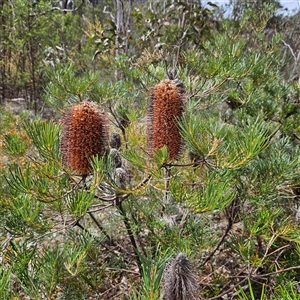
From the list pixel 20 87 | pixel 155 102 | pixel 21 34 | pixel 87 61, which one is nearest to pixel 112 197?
pixel 155 102

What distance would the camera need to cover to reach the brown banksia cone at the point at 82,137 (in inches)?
34.5

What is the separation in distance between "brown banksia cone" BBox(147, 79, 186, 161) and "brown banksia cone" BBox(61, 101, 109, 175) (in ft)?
0.58

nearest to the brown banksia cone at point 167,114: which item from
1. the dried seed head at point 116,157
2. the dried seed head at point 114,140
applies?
the dried seed head at point 116,157

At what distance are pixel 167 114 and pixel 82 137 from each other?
0.89 feet

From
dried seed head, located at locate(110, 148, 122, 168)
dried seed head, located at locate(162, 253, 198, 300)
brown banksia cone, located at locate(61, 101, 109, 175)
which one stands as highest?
brown banksia cone, located at locate(61, 101, 109, 175)

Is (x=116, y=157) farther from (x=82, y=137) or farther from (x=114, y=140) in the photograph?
(x=82, y=137)

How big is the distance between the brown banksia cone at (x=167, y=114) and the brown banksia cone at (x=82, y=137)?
176mm

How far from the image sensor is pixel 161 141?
3.05 ft

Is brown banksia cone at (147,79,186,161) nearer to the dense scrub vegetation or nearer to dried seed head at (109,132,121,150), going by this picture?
the dense scrub vegetation

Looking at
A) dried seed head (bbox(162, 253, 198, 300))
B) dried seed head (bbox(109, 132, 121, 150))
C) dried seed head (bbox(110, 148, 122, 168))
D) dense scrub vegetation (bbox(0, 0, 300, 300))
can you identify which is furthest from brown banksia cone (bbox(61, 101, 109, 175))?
dried seed head (bbox(162, 253, 198, 300))

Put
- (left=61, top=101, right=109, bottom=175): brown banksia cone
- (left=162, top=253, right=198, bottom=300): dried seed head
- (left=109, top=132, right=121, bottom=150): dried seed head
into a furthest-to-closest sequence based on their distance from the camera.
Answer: (left=109, top=132, right=121, bottom=150): dried seed head
(left=61, top=101, right=109, bottom=175): brown banksia cone
(left=162, top=253, right=198, bottom=300): dried seed head

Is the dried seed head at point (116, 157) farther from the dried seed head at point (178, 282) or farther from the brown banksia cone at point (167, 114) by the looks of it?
the dried seed head at point (178, 282)

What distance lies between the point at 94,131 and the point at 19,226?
1.29ft

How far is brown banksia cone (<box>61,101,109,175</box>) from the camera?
88 centimetres
